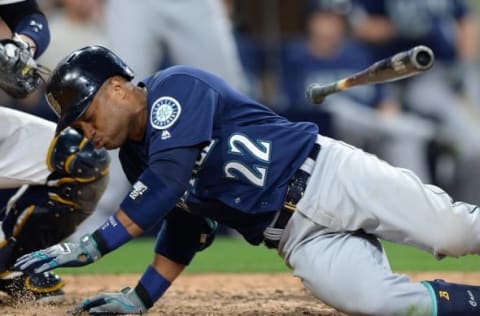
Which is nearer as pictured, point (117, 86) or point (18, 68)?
point (117, 86)

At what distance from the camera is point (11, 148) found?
4.83m

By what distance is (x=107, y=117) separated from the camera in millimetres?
3982

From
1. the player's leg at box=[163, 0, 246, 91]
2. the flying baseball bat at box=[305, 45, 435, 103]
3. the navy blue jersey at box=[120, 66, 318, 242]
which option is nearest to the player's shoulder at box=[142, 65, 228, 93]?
the navy blue jersey at box=[120, 66, 318, 242]

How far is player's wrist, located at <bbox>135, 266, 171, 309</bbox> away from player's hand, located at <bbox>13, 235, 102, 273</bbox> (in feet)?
1.91

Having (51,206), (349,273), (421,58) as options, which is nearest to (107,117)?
(51,206)

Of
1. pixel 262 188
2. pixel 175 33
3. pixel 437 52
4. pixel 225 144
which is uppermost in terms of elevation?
pixel 225 144

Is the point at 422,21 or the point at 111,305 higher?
the point at 422,21

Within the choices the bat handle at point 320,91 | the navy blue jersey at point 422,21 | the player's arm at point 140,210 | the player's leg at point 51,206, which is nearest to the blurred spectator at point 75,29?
the navy blue jersey at point 422,21

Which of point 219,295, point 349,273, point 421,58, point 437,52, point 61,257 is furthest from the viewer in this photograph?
point 437,52

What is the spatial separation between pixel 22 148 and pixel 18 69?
43 centimetres

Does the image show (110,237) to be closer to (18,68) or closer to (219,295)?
(18,68)

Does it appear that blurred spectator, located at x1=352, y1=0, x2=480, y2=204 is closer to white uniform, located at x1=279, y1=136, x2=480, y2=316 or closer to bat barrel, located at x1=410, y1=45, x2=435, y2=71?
white uniform, located at x1=279, y1=136, x2=480, y2=316

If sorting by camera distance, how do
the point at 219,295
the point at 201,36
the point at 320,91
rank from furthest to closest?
the point at 201,36
the point at 219,295
the point at 320,91

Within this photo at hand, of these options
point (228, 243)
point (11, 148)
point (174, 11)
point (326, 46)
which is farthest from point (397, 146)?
point (11, 148)
